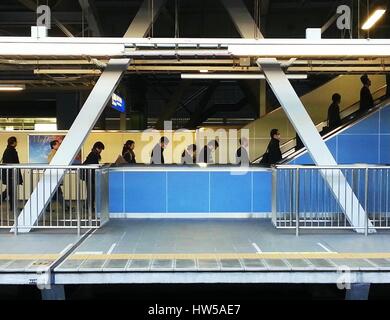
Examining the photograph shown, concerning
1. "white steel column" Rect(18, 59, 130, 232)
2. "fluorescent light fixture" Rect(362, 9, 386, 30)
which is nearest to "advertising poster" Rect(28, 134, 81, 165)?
"white steel column" Rect(18, 59, 130, 232)

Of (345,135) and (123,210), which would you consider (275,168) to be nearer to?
(345,135)

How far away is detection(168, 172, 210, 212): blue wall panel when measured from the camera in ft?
26.1

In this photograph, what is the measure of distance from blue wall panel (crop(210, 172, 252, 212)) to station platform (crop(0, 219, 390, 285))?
962mm

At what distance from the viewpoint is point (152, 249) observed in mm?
5547

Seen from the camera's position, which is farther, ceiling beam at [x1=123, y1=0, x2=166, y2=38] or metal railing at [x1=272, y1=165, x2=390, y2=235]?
ceiling beam at [x1=123, y1=0, x2=166, y2=38]

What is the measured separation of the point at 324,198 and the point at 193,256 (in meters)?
3.17

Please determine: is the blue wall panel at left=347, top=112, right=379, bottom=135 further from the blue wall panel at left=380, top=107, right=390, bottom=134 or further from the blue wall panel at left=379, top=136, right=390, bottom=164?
the blue wall panel at left=379, top=136, right=390, bottom=164

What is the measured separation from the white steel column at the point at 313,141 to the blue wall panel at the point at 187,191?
6.42 feet

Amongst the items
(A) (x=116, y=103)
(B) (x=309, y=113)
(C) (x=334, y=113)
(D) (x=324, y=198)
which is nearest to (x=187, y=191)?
(D) (x=324, y=198)

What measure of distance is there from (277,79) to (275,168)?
4.87 ft

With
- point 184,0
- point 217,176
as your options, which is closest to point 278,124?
point 184,0

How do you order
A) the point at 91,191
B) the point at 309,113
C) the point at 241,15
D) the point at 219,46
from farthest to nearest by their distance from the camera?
the point at 309,113
the point at 241,15
the point at 91,191
the point at 219,46

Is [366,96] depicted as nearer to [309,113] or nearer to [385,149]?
[385,149]

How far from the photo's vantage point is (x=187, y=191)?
7.97 m
